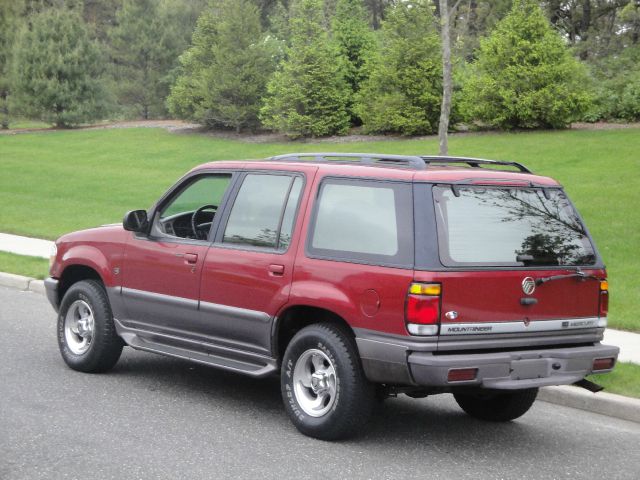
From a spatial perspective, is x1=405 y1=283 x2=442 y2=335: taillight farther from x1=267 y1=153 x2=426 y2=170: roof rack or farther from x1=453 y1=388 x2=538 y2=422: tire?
x1=453 y1=388 x2=538 y2=422: tire

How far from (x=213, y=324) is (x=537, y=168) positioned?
15782 millimetres

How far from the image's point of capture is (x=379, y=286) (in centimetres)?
595

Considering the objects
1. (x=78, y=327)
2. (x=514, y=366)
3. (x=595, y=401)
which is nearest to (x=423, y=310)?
(x=514, y=366)

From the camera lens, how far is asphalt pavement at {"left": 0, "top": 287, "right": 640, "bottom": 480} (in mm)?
5730

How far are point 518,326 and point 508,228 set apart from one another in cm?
62

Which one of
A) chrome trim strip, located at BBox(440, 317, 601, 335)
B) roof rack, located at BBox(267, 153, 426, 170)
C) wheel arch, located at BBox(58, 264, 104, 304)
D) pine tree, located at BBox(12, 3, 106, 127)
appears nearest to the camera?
chrome trim strip, located at BBox(440, 317, 601, 335)

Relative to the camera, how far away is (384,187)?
623 centimetres

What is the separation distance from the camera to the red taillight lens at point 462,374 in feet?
18.7

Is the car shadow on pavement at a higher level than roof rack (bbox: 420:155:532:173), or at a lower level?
lower

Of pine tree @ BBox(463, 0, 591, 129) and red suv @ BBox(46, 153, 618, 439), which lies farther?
pine tree @ BBox(463, 0, 591, 129)

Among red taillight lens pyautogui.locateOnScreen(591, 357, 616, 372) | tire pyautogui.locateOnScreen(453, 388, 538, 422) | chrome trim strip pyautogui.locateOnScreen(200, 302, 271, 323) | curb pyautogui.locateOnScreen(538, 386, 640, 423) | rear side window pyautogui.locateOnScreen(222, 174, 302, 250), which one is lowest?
curb pyautogui.locateOnScreen(538, 386, 640, 423)

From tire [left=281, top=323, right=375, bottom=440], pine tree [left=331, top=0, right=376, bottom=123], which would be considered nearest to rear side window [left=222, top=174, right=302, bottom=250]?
tire [left=281, top=323, right=375, bottom=440]

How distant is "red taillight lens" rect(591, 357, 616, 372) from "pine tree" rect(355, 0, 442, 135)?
21.9 m

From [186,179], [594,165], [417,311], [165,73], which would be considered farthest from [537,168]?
[165,73]
